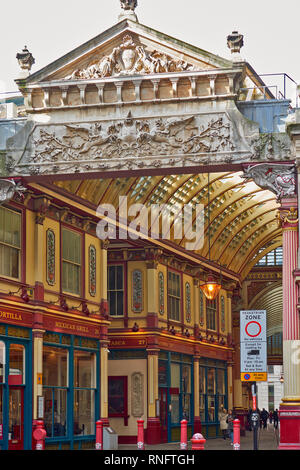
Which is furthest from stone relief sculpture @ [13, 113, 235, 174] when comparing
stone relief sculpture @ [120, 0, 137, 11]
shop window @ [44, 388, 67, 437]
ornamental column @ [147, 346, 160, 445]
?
ornamental column @ [147, 346, 160, 445]

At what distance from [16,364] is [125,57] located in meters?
10.2

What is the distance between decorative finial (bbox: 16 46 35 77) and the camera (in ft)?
95.0

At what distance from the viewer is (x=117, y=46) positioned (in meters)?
28.4

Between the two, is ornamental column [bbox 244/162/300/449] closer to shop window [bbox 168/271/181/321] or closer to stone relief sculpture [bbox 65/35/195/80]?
stone relief sculpture [bbox 65/35/195/80]

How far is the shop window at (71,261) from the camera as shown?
113 feet

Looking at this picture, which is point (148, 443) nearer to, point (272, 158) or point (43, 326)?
point (43, 326)

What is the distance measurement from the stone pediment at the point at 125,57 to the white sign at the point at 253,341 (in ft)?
25.7

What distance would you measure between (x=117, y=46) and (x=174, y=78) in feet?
6.64

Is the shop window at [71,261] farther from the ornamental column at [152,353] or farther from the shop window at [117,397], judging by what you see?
the shop window at [117,397]

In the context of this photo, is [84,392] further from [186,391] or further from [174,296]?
[186,391]

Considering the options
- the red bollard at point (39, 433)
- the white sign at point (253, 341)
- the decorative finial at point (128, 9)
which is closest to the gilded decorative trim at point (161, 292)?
the red bollard at point (39, 433)

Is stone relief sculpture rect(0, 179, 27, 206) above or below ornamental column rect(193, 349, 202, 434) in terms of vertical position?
above

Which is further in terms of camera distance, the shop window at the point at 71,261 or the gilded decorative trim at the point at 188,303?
the gilded decorative trim at the point at 188,303

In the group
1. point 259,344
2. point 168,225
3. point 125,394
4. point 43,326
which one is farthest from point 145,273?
point 259,344
